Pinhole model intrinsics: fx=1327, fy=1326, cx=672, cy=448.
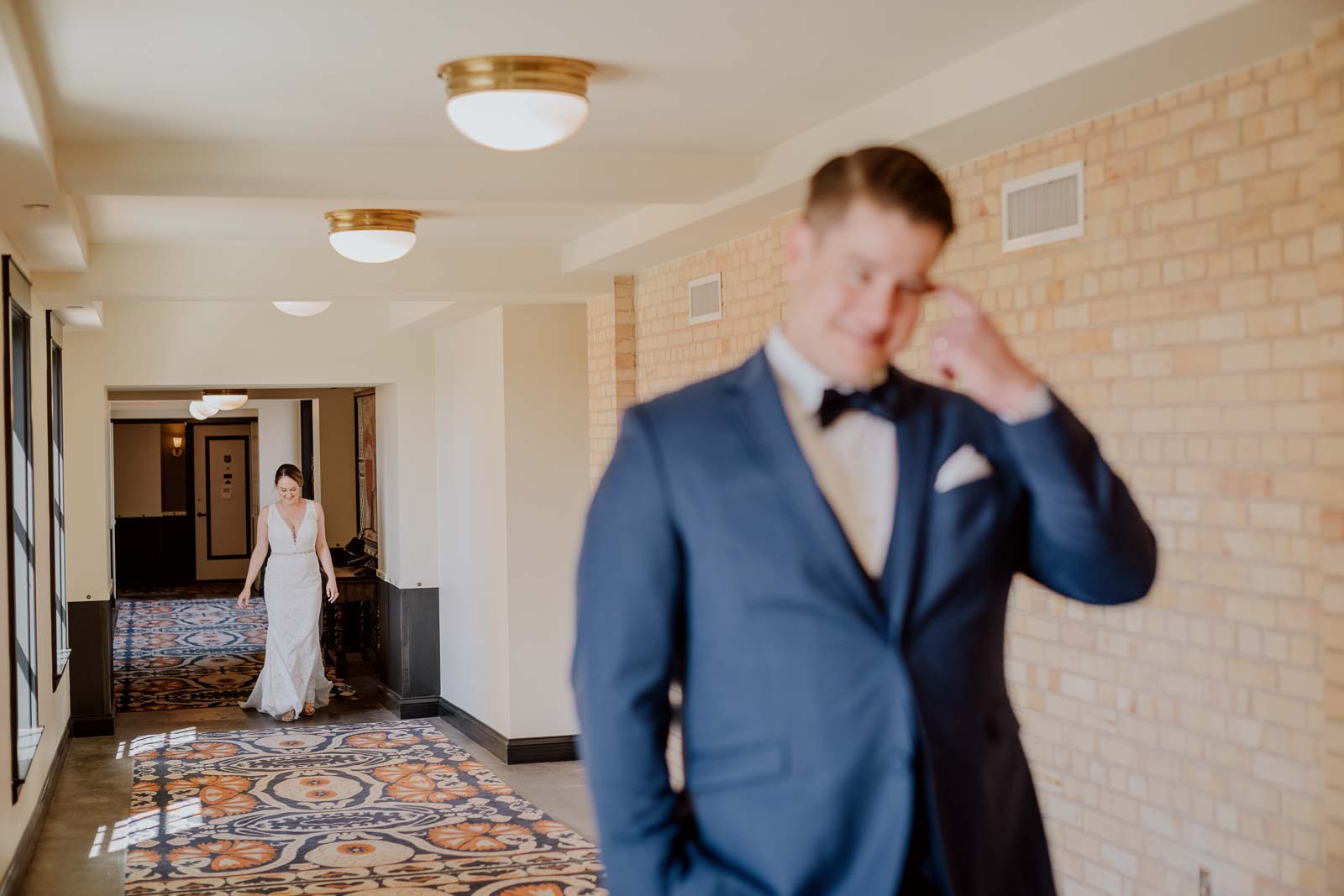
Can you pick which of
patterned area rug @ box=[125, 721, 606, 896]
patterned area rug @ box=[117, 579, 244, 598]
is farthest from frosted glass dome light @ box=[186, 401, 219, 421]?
patterned area rug @ box=[125, 721, 606, 896]

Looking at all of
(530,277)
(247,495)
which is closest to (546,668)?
(530,277)

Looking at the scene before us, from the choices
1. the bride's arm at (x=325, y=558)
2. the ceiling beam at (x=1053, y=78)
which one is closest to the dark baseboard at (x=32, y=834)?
the bride's arm at (x=325, y=558)

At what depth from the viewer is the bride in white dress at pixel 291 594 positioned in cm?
986

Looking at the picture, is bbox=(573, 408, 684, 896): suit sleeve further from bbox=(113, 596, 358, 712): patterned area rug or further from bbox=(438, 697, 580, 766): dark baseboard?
bbox=(113, 596, 358, 712): patterned area rug

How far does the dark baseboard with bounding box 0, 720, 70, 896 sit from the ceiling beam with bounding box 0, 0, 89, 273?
8.34ft

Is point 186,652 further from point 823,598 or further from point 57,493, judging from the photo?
point 823,598

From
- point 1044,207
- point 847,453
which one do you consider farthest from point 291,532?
point 847,453

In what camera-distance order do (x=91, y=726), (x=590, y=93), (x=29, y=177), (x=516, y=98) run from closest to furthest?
(x=516, y=98) < (x=590, y=93) < (x=29, y=177) < (x=91, y=726)

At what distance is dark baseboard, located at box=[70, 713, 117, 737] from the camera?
920 cm

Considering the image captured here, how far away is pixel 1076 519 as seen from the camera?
4.65 feet

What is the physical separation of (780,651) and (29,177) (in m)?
3.81

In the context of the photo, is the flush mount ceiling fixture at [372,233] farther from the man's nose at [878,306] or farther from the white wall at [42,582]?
the man's nose at [878,306]

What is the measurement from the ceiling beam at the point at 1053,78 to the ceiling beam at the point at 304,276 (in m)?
2.41

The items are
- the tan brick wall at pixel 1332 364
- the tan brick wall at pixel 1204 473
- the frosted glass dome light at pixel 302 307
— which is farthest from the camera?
the frosted glass dome light at pixel 302 307
